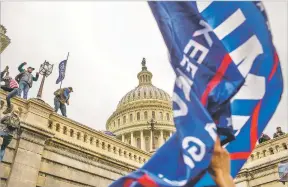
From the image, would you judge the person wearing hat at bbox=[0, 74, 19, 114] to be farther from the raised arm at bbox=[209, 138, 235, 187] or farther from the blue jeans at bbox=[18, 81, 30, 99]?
the raised arm at bbox=[209, 138, 235, 187]

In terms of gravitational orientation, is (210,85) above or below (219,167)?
above

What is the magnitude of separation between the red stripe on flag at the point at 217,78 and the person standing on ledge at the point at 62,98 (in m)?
11.7

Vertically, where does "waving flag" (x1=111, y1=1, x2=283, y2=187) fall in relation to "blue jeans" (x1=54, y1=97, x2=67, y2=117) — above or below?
below

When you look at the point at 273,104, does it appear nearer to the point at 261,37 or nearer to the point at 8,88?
the point at 261,37

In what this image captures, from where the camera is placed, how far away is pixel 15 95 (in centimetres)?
1094

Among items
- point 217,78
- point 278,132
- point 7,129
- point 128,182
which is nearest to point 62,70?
point 7,129

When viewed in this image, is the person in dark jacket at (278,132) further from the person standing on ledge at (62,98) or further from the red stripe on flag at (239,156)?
the red stripe on flag at (239,156)

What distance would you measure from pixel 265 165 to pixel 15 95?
11.1 m

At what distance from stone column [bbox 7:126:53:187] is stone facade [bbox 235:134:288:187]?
9.48 m

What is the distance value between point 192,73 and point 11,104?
8290 mm

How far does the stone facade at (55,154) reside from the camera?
10.3 m

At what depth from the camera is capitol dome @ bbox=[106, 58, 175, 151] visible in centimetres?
6800

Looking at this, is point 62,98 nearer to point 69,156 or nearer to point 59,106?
point 59,106

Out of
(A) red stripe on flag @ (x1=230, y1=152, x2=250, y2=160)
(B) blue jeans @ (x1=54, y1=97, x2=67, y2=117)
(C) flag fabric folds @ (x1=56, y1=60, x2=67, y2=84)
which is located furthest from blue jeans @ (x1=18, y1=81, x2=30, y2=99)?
(A) red stripe on flag @ (x1=230, y1=152, x2=250, y2=160)
